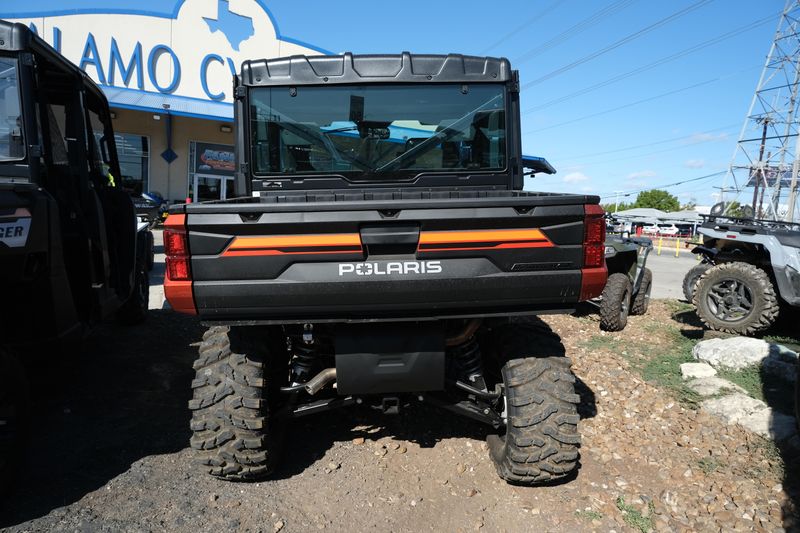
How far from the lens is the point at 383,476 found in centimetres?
339

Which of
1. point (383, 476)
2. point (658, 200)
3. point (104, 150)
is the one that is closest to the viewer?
point (383, 476)

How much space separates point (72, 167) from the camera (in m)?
4.27

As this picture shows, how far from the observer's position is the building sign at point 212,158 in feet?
59.5

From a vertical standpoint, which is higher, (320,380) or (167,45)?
(167,45)

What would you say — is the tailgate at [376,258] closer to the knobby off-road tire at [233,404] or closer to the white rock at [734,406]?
the knobby off-road tire at [233,404]

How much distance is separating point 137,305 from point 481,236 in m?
4.95

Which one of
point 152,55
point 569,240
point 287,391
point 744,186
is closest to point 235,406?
point 287,391

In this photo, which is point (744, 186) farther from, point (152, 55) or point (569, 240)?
point (569, 240)

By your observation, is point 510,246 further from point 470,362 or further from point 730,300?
point 730,300

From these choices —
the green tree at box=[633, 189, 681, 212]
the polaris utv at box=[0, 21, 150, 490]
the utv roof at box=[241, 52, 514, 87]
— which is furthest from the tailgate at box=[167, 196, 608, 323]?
the green tree at box=[633, 189, 681, 212]

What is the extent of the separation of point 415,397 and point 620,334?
4.36 metres

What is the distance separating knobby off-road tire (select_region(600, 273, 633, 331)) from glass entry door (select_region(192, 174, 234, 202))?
14603 mm

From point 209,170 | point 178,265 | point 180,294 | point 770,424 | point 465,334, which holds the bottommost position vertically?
point 770,424

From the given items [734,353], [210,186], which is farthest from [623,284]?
[210,186]
